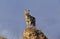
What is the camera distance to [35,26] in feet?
168

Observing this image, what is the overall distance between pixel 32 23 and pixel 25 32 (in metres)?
2.62

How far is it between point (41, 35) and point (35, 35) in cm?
130

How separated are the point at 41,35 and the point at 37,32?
1117 millimetres

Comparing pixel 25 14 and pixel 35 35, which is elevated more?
pixel 25 14

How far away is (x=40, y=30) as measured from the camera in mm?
50938

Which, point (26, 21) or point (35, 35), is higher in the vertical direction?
point (26, 21)

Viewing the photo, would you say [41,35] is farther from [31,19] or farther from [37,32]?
[31,19]

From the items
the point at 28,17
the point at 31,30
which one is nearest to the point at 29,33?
the point at 31,30

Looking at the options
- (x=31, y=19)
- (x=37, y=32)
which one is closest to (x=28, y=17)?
(x=31, y=19)

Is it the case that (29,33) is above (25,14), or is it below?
below

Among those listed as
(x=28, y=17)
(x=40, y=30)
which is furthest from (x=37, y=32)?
(x=28, y=17)

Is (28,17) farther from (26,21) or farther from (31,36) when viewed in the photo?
(31,36)

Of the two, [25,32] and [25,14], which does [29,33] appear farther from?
[25,14]

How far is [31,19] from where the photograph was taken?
174 ft
